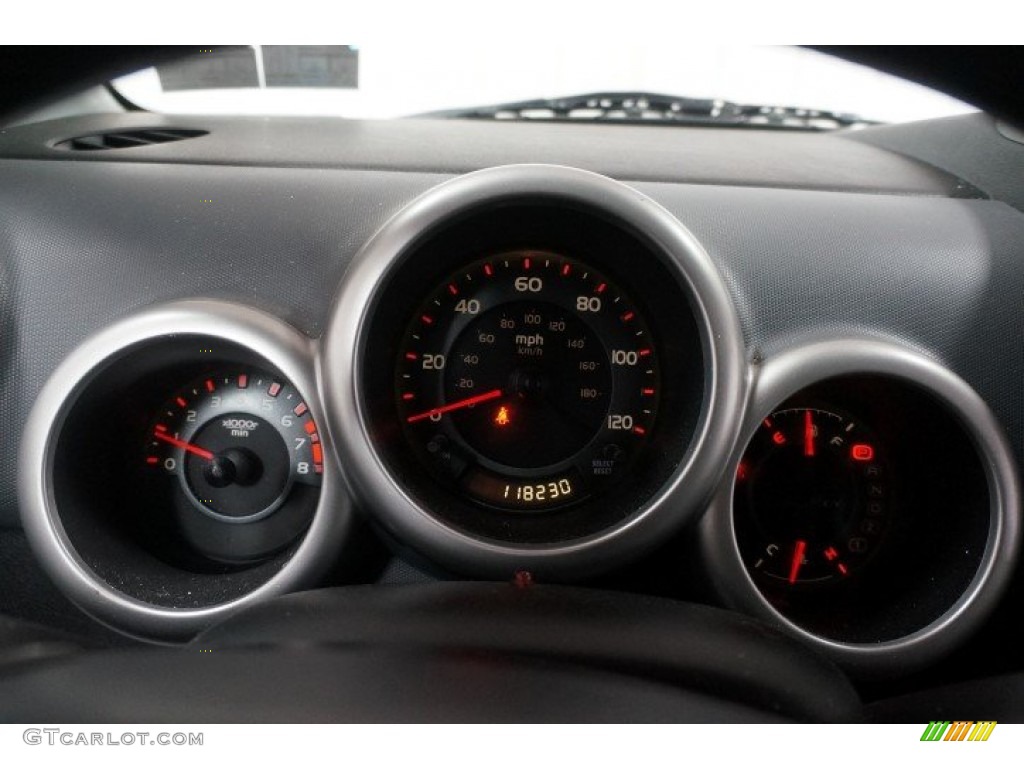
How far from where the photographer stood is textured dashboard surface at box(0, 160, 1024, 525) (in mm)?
1812

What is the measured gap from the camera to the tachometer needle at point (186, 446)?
1.94 meters

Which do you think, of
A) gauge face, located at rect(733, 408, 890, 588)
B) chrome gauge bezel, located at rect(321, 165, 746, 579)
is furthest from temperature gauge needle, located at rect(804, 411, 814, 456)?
chrome gauge bezel, located at rect(321, 165, 746, 579)

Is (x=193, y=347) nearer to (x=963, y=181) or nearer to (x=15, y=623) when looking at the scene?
(x=15, y=623)

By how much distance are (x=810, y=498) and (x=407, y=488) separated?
78 centimetres

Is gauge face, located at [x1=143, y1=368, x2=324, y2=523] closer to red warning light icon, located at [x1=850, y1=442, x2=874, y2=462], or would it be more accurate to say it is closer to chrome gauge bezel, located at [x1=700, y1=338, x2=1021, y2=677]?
chrome gauge bezel, located at [x1=700, y1=338, x2=1021, y2=677]

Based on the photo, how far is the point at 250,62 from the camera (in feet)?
7.15

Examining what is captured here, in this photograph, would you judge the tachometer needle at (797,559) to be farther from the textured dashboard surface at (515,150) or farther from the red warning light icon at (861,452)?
the textured dashboard surface at (515,150)

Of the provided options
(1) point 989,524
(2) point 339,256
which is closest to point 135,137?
(2) point 339,256

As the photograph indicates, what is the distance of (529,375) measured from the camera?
6.10ft

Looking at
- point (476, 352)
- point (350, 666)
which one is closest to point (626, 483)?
point (476, 352)
